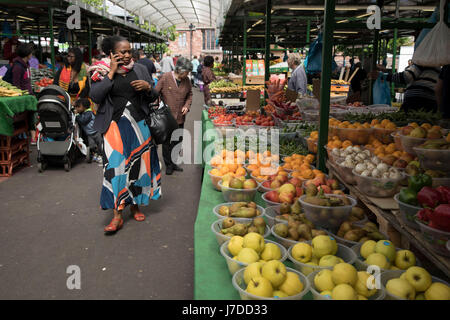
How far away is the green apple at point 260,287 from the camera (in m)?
1.69

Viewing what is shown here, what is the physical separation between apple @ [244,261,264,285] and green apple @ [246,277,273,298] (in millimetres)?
53

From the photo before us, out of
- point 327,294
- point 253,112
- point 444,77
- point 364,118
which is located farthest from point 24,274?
point 444,77

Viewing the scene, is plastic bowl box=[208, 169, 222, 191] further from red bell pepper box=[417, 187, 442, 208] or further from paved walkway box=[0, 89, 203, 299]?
red bell pepper box=[417, 187, 442, 208]

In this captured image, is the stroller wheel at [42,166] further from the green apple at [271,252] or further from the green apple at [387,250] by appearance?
the green apple at [387,250]

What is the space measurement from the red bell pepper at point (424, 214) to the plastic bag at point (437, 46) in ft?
8.05

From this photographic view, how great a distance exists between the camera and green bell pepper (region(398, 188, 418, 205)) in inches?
75.0

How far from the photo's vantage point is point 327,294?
1.68 metres

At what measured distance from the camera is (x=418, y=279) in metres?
1.70

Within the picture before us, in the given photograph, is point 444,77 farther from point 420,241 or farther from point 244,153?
point 420,241

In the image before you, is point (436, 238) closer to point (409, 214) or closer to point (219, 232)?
point (409, 214)

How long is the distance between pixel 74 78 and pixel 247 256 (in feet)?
22.5

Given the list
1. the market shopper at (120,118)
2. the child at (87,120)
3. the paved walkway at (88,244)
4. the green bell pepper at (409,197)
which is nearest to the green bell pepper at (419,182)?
the green bell pepper at (409,197)

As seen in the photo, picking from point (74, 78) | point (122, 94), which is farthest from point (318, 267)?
point (74, 78)
